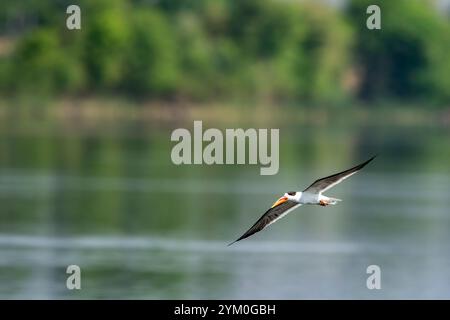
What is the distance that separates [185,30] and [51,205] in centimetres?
8517

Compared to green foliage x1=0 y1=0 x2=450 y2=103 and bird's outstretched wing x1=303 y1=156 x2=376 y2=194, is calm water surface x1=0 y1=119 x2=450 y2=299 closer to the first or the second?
bird's outstretched wing x1=303 y1=156 x2=376 y2=194

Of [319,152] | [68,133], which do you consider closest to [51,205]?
[319,152]

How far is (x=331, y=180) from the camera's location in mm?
19047

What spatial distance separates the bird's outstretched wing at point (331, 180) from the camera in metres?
18.7

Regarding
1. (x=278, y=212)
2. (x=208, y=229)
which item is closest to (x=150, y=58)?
(x=208, y=229)

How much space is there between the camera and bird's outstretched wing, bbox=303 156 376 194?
61.5 ft

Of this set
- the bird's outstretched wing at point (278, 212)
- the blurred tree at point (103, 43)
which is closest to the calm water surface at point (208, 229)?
the bird's outstretched wing at point (278, 212)

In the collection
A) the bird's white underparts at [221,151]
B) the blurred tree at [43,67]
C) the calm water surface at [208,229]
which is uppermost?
the blurred tree at [43,67]

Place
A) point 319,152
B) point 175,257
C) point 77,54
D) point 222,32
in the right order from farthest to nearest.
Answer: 1. point 222,32
2. point 77,54
3. point 319,152
4. point 175,257

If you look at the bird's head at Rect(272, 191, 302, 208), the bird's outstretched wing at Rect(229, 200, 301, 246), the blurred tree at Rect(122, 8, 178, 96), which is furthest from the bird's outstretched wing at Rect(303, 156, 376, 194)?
the blurred tree at Rect(122, 8, 178, 96)

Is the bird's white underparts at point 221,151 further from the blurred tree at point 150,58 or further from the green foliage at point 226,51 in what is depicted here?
the blurred tree at point 150,58
